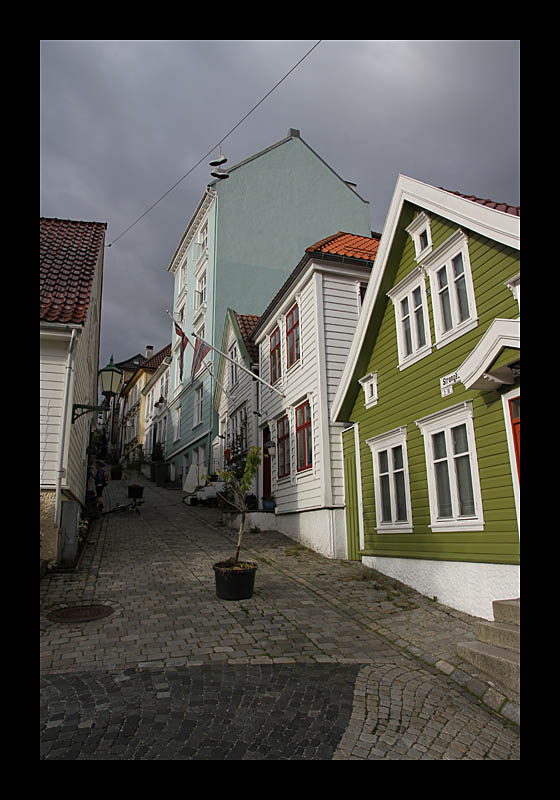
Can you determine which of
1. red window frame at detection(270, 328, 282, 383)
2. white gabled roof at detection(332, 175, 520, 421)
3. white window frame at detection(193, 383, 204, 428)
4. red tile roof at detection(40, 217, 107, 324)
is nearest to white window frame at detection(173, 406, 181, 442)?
white window frame at detection(193, 383, 204, 428)

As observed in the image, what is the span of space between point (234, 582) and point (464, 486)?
4.14 meters

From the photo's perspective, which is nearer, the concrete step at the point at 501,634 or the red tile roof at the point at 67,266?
the concrete step at the point at 501,634

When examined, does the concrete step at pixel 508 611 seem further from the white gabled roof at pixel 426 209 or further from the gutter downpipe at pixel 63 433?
the gutter downpipe at pixel 63 433

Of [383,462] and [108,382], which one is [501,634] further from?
[108,382]

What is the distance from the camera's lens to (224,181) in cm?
2544

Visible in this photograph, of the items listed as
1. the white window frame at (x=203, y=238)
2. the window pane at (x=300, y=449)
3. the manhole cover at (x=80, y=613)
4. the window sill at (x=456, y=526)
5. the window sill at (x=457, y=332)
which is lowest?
the manhole cover at (x=80, y=613)

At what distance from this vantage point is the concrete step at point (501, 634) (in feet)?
18.4

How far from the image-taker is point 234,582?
8.55 m

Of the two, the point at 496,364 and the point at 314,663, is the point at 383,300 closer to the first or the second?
the point at 496,364

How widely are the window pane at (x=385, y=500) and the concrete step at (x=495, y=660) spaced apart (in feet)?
16.2

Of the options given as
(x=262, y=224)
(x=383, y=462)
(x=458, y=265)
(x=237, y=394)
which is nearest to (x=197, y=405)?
(x=237, y=394)

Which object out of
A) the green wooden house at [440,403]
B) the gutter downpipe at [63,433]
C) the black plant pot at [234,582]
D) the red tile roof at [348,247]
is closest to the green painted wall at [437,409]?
the green wooden house at [440,403]

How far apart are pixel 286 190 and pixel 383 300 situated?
1697 cm
